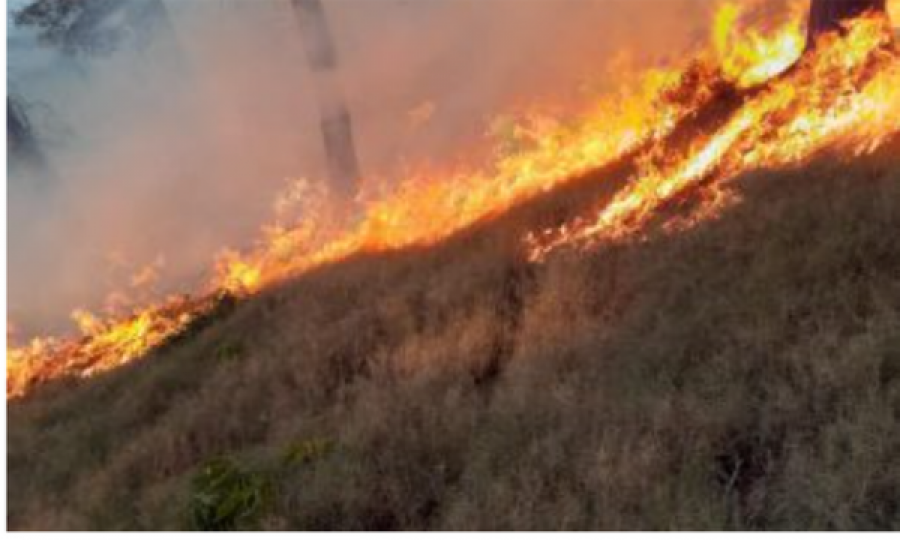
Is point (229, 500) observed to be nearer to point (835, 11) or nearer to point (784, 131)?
point (784, 131)

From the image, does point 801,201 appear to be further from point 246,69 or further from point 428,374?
point 246,69

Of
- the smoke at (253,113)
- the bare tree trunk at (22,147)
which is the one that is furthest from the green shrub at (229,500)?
the bare tree trunk at (22,147)

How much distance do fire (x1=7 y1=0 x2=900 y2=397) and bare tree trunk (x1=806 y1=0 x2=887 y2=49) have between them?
0.30m

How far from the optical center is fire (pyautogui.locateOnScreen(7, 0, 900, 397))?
1049 cm

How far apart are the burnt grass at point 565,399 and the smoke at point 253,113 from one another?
957 cm

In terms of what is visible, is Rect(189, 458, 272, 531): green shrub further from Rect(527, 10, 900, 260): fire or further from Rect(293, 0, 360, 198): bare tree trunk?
Rect(293, 0, 360, 198): bare tree trunk

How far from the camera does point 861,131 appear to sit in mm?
9789

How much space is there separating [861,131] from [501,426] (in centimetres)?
435

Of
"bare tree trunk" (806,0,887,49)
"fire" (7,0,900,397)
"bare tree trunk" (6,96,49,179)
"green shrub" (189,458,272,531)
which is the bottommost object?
"green shrub" (189,458,272,531)

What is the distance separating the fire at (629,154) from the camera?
10.5 meters

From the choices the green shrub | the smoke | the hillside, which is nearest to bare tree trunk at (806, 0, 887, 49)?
the hillside

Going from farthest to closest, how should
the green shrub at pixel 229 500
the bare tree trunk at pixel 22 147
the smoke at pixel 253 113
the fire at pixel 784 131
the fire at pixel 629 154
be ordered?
the bare tree trunk at pixel 22 147 < the smoke at pixel 253 113 < the fire at pixel 629 154 < the fire at pixel 784 131 < the green shrub at pixel 229 500

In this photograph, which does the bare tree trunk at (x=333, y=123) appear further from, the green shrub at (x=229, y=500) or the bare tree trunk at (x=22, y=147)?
the green shrub at (x=229, y=500)

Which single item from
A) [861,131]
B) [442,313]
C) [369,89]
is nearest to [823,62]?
[861,131]
